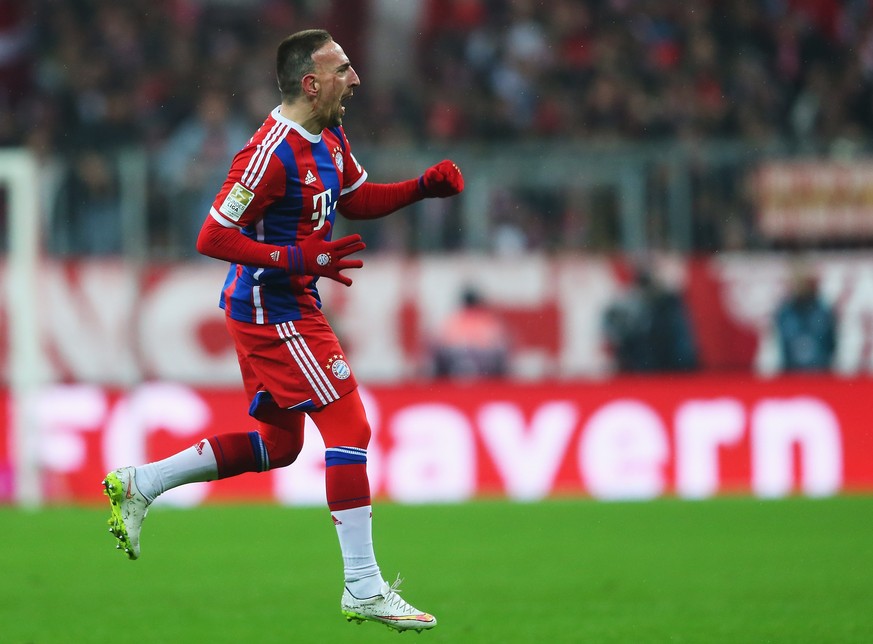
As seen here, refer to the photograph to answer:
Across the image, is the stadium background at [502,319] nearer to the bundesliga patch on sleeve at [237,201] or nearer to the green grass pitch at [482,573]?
the green grass pitch at [482,573]

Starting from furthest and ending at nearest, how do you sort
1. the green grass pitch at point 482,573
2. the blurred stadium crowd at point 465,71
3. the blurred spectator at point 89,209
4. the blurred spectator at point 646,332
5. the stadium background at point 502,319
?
1. the blurred stadium crowd at point 465,71
2. the blurred spectator at point 646,332
3. the blurred spectator at point 89,209
4. the stadium background at point 502,319
5. the green grass pitch at point 482,573

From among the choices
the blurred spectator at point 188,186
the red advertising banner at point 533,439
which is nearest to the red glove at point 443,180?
the red advertising banner at point 533,439

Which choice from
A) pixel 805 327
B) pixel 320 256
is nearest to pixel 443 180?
pixel 320 256

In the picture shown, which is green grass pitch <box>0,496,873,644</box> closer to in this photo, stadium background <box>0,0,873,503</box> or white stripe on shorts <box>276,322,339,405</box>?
stadium background <box>0,0,873,503</box>

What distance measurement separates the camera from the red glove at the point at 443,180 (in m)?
6.35

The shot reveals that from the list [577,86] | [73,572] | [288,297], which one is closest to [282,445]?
[288,297]

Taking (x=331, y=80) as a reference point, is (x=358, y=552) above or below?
below

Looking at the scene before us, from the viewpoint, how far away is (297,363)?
6020 mm

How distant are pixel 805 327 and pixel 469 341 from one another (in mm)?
2982

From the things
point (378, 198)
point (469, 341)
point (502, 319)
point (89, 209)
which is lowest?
point (469, 341)

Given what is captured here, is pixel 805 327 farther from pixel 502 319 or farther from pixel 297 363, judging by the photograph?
pixel 297 363

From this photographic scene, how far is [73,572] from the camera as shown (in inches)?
351

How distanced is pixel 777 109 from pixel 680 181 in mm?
3553

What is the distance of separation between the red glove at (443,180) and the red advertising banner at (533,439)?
6.79 metres
